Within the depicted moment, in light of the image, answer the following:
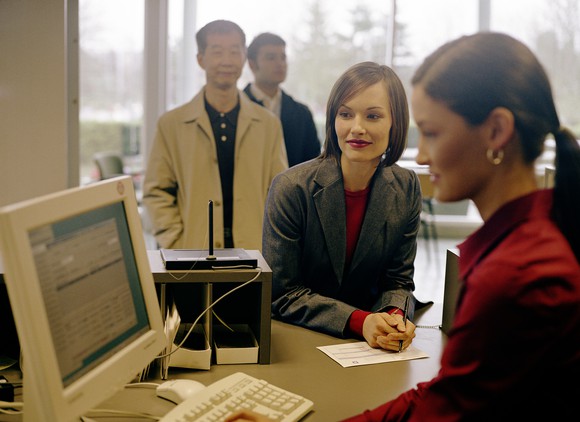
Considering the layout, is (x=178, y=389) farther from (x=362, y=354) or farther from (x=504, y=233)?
(x=504, y=233)

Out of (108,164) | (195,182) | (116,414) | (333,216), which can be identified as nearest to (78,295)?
(116,414)

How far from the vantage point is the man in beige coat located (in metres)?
2.86

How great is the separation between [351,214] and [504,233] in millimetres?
1032

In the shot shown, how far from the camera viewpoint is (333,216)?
1.95 metres

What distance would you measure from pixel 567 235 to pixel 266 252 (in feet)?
3.42

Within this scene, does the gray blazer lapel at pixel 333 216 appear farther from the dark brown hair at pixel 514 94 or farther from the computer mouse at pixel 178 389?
the dark brown hair at pixel 514 94

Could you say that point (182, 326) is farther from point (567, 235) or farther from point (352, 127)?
point (567, 235)

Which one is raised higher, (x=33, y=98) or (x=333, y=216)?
(x=33, y=98)

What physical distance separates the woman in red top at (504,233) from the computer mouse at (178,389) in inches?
21.4

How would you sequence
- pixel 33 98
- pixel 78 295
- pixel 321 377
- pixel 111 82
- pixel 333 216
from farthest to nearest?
pixel 111 82, pixel 33 98, pixel 333 216, pixel 321 377, pixel 78 295

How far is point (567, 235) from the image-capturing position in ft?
3.18

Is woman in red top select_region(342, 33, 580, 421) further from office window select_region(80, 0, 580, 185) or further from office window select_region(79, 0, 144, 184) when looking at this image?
office window select_region(79, 0, 144, 184)

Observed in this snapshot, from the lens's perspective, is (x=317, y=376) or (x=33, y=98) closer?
(x=317, y=376)

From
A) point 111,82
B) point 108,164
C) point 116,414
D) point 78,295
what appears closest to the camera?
point 78,295
